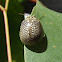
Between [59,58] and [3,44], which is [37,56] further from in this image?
[3,44]

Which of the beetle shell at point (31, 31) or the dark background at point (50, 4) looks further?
the dark background at point (50, 4)

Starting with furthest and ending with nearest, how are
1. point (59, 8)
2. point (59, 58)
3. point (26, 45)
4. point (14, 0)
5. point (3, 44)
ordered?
point (59, 8), point (14, 0), point (3, 44), point (26, 45), point (59, 58)

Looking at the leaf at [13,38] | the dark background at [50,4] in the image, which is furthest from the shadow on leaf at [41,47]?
the dark background at [50,4]

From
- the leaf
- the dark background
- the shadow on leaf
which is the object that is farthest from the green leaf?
the dark background

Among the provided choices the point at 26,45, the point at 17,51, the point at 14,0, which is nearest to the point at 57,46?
the point at 26,45

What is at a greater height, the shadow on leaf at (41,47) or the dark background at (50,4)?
the shadow on leaf at (41,47)

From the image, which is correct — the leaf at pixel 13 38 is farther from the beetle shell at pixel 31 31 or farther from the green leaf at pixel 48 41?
the green leaf at pixel 48 41
